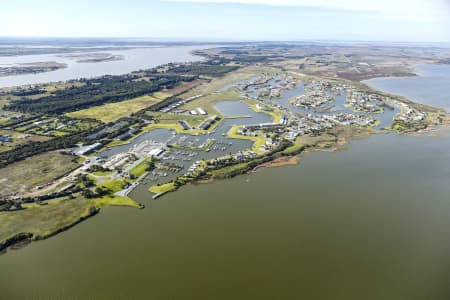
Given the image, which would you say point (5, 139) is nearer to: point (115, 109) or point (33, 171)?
point (33, 171)

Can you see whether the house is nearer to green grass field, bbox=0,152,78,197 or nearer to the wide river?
green grass field, bbox=0,152,78,197

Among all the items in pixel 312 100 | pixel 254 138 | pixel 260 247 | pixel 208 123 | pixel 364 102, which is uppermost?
pixel 312 100

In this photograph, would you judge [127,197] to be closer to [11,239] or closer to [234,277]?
[11,239]

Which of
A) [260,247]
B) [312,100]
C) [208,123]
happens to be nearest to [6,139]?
[208,123]

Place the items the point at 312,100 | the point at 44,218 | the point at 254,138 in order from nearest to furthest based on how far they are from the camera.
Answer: the point at 44,218 → the point at 254,138 → the point at 312,100

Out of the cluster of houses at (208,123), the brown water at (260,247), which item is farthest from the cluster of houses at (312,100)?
the brown water at (260,247)

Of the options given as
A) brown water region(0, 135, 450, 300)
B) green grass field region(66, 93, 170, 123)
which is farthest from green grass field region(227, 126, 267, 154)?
green grass field region(66, 93, 170, 123)
